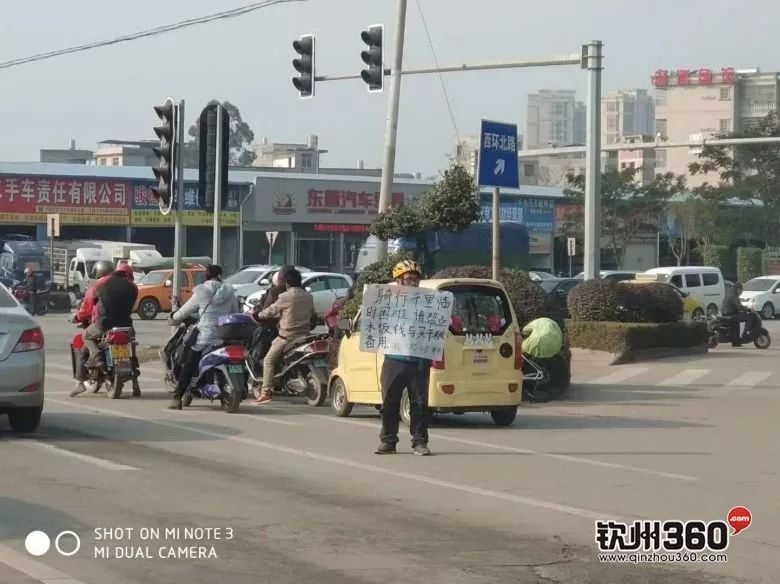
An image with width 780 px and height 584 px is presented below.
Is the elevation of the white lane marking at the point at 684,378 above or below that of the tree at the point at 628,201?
below

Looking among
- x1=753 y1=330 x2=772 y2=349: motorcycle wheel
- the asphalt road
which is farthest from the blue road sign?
x1=753 y1=330 x2=772 y2=349: motorcycle wheel

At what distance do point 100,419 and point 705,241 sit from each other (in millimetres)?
55984

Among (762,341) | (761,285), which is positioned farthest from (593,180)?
(761,285)

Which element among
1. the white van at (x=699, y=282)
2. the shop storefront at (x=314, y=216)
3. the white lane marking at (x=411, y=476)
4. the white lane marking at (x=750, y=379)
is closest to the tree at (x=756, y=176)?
the shop storefront at (x=314, y=216)

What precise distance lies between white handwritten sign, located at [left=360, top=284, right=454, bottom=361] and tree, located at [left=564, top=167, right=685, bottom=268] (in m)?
54.0

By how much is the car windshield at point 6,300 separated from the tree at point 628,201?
53.7 meters

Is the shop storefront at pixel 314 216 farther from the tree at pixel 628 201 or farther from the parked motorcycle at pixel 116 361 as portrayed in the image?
the parked motorcycle at pixel 116 361

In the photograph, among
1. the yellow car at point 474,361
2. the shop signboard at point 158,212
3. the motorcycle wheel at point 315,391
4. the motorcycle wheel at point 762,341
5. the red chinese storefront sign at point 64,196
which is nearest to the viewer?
the yellow car at point 474,361

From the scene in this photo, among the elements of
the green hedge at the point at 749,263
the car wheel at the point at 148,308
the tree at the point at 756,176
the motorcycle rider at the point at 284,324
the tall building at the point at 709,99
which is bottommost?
the car wheel at the point at 148,308

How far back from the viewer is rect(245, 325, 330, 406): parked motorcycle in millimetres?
17188

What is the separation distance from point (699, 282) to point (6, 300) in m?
33.1

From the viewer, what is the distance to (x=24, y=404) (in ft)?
43.2

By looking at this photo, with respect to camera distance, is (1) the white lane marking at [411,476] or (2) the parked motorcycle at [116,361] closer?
(1) the white lane marking at [411,476]

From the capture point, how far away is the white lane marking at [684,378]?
877 inches
